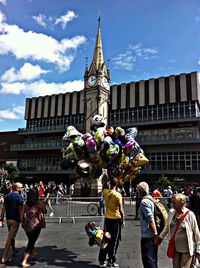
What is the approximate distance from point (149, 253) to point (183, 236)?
2.97ft

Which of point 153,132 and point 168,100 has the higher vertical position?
point 168,100

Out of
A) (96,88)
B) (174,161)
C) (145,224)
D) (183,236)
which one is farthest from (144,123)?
(183,236)

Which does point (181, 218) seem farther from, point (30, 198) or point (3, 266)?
point (3, 266)

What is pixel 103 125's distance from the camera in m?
7.88

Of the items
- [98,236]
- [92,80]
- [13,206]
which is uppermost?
[92,80]

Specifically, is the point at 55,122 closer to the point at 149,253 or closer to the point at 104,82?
the point at 104,82

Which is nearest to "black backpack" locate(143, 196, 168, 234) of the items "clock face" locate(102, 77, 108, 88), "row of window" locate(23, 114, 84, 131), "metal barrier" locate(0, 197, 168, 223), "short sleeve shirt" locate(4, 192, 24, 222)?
"short sleeve shirt" locate(4, 192, 24, 222)

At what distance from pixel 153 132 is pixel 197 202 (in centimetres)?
3480

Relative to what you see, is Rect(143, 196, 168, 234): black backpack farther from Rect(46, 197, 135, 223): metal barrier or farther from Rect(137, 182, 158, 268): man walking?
Rect(46, 197, 135, 223): metal barrier

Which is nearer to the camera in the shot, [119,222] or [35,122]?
[119,222]

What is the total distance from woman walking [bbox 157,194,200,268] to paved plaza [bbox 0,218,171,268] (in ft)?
6.58

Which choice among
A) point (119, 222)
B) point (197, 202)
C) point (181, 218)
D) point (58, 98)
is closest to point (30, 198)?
point (119, 222)

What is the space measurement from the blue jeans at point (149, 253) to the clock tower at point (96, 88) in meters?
21.7

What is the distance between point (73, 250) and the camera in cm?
695
